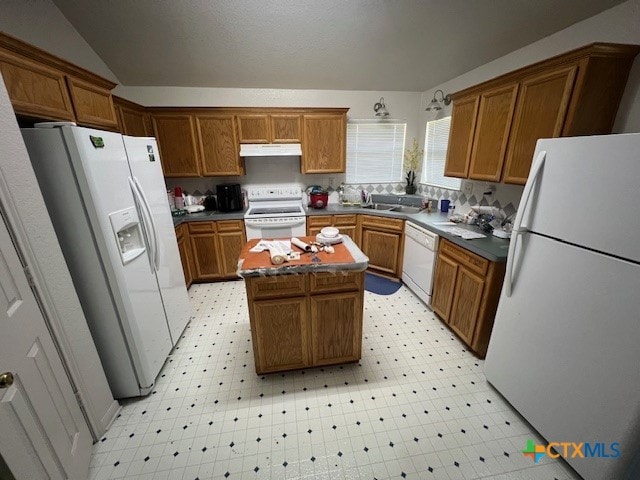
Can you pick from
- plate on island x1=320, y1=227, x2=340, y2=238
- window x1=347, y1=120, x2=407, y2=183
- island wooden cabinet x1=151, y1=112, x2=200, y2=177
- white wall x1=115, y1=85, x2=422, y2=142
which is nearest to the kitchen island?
plate on island x1=320, y1=227, x2=340, y2=238

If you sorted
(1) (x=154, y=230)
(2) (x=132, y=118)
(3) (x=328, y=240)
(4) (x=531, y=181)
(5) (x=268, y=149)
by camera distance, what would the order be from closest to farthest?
(4) (x=531, y=181) → (1) (x=154, y=230) → (3) (x=328, y=240) → (2) (x=132, y=118) → (5) (x=268, y=149)

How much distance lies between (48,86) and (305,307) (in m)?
2.01

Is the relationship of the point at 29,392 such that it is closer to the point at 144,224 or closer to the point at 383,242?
the point at 144,224

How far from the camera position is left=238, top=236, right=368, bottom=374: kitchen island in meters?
1.62

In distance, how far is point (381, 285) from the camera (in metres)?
A: 3.22

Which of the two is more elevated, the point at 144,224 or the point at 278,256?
the point at 144,224

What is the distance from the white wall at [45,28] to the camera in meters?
1.81

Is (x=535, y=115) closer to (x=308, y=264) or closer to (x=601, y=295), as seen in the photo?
(x=601, y=295)

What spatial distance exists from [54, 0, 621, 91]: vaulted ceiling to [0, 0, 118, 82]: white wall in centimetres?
9

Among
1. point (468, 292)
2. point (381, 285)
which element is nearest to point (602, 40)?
point (468, 292)

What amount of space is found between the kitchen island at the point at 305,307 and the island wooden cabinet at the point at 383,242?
1440 millimetres

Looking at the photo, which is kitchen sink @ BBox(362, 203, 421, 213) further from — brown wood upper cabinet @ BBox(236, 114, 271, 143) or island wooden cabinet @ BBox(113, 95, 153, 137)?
island wooden cabinet @ BBox(113, 95, 153, 137)

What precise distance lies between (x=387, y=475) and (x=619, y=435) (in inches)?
41.3

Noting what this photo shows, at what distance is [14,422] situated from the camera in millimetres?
920
